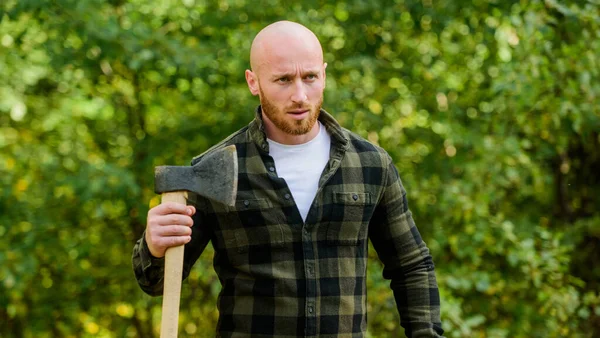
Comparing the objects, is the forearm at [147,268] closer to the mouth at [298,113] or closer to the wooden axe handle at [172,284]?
the wooden axe handle at [172,284]

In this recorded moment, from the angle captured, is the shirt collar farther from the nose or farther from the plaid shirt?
the nose

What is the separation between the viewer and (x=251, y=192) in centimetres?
225

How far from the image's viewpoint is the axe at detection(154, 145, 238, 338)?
6.93 feet

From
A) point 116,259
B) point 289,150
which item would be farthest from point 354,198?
point 116,259

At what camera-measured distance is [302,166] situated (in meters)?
2.29

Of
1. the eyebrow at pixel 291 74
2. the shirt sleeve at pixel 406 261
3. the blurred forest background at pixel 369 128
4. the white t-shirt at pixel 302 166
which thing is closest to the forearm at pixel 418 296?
the shirt sleeve at pixel 406 261

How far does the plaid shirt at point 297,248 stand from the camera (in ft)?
7.26

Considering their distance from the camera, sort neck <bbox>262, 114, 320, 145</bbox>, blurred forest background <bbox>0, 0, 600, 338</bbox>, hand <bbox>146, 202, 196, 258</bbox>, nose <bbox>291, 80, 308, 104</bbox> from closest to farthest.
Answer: hand <bbox>146, 202, 196, 258</bbox>
nose <bbox>291, 80, 308, 104</bbox>
neck <bbox>262, 114, 320, 145</bbox>
blurred forest background <bbox>0, 0, 600, 338</bbox>

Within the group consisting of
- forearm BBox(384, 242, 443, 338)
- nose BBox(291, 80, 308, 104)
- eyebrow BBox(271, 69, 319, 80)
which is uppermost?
eyebrow BBox(271, 69, 319, 80)

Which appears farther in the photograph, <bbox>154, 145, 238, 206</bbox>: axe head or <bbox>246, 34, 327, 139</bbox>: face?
<bbox>246, 34, 327, 139</bbox>: face

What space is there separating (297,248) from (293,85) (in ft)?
1.47

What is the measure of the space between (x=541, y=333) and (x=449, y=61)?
1750 millimetres

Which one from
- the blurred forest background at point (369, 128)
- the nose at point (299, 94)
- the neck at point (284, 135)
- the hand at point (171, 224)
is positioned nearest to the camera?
the hand at point (171, 224)

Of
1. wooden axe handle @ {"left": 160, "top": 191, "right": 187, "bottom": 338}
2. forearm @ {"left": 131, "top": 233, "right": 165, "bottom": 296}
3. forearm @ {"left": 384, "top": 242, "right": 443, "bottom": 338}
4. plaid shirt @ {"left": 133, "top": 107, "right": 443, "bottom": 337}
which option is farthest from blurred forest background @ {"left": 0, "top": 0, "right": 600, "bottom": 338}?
wooden axe handle @ {"left": 160, "top": 191, "right": 187, "bottom": 338}
